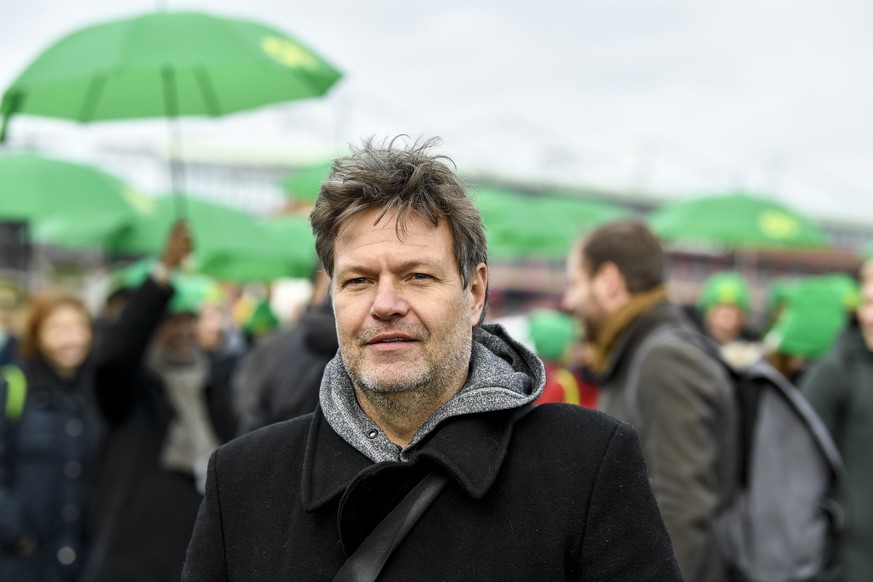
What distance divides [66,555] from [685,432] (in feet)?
10.6

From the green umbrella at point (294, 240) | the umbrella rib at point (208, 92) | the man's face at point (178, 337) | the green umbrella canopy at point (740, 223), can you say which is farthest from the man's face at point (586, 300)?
the green umbrella canopy at point (740, 223)

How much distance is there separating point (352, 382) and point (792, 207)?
394 inches

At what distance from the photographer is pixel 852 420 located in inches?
192

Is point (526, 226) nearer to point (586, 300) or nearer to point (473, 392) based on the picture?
point (586, 300)

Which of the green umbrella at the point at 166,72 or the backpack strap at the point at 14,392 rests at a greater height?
the green umbrella at the point at 166,72

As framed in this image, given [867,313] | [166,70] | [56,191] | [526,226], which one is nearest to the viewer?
[867,313]

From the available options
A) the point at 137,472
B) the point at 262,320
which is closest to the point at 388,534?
the point at 137,472

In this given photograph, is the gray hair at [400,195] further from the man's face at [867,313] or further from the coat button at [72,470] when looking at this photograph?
the coat button at [72,470]

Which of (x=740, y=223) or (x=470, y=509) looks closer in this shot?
(x=470, y=509)

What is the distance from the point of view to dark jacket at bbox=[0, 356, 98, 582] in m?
5.43

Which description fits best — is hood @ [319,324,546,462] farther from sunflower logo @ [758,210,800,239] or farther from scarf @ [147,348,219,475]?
sunflower logo @ [758,210,800,239]

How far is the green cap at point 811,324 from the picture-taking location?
A: 223 inches

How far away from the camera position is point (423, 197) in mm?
2273

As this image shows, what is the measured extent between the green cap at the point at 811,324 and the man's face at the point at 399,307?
379cm
